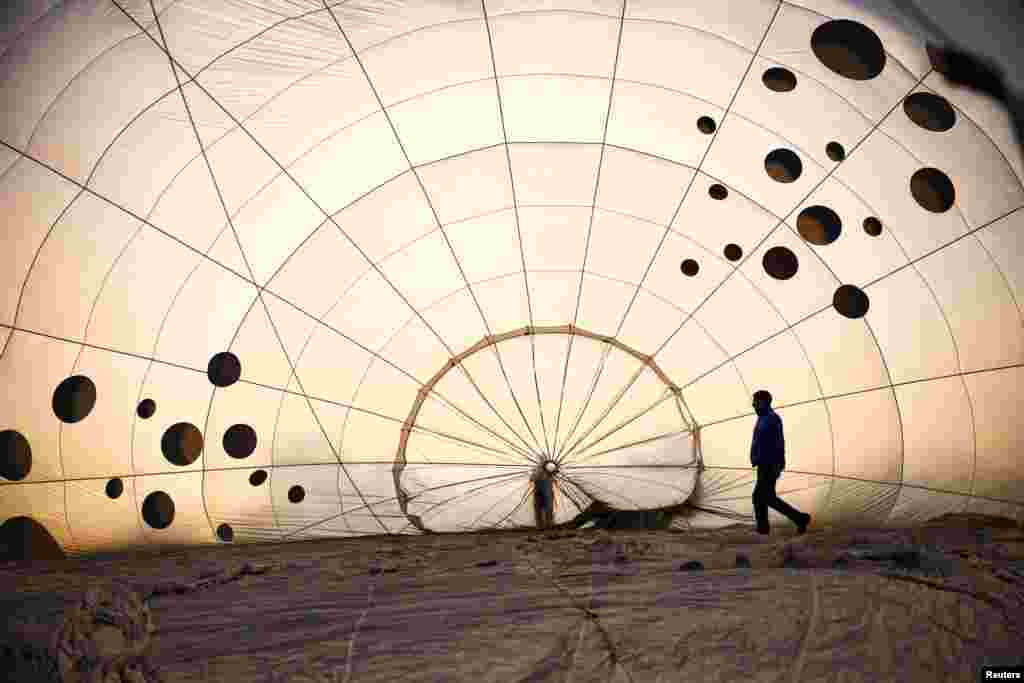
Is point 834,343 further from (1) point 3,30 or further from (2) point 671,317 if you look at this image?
(1) point 3,30

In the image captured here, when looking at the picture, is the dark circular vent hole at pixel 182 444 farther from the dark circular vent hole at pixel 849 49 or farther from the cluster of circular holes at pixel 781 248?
the dark circular vent hole at pixel 849 49

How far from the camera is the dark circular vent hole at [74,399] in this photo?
7.89 metres

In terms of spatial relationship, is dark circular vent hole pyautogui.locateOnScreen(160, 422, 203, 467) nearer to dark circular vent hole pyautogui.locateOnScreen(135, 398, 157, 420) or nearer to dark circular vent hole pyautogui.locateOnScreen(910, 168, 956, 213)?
dark circular vent hole pyautogui.locateOnScreen(135, 398, 157, 420)

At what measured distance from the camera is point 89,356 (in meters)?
8.00

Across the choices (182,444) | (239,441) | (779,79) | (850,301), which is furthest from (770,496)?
(182,444)

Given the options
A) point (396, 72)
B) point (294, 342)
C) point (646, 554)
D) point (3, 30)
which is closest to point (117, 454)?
point (294, 342)

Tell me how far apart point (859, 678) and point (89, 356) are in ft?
26.2

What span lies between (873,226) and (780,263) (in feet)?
3.62

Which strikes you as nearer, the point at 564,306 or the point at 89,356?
the point at 89,356

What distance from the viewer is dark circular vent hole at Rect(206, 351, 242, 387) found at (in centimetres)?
880

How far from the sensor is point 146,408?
8469 mm

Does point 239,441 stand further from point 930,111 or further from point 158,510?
point 930,111

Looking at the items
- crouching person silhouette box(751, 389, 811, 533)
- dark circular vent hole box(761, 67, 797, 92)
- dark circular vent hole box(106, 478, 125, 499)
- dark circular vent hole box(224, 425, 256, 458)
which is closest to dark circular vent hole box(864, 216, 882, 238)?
dark circular vent hole box(761, 67, 797, 92)

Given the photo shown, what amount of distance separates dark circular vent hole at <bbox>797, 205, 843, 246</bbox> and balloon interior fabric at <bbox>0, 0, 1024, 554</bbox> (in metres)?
0.03
